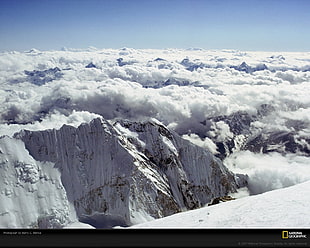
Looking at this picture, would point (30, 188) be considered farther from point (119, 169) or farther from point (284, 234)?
point (284, 234)

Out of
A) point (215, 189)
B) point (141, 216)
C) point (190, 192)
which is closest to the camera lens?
point (141, 216)

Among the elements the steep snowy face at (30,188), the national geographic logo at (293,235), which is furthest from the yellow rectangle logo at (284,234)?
the steep snowy face at (30,188)

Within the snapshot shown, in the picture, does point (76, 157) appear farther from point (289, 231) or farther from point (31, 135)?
point (289, 231)

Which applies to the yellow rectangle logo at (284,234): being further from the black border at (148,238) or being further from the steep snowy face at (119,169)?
the steep snowy face at (119,169)

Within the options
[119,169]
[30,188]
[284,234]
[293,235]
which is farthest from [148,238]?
[119,169]

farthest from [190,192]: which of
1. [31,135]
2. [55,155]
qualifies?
[31,135]
